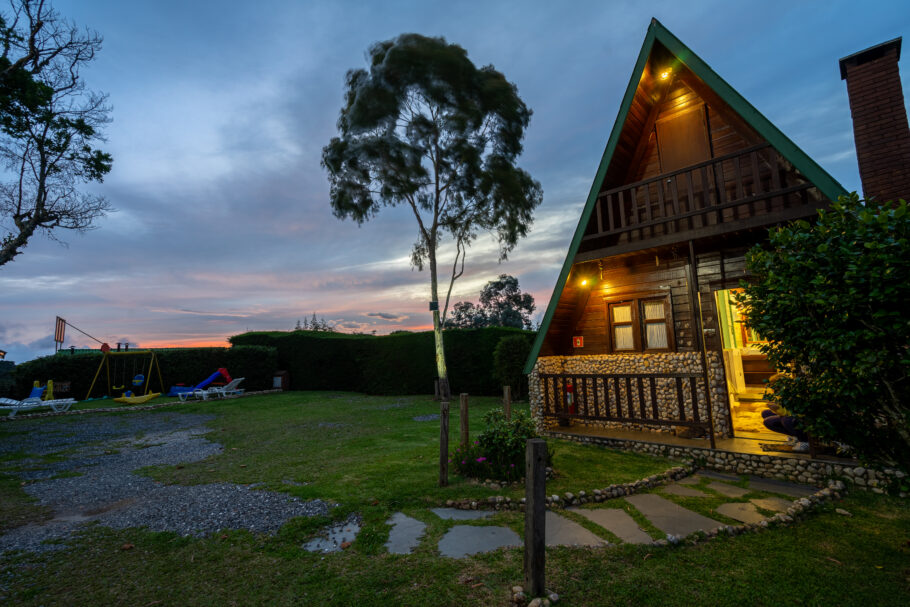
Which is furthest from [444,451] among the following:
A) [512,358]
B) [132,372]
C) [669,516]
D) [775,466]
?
[132,372]

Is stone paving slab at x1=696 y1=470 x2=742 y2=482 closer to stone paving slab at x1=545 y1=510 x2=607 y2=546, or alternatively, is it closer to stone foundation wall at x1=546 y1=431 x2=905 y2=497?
stone foundation wall at x1=546 y1=431 x2=905 y2=497

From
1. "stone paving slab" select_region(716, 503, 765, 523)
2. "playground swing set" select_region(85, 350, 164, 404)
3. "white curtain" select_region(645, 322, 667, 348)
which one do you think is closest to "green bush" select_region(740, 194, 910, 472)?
"stone paving slab" select_region(716, 503, 765, 523)

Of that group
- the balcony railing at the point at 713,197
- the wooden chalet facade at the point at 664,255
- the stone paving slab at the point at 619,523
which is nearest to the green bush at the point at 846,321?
the stone paving slab at the point at 619,523

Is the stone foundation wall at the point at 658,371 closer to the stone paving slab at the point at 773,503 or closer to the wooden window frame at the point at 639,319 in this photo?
the wooden window frame at the point at 639,319

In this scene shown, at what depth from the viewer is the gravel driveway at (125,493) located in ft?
15.2

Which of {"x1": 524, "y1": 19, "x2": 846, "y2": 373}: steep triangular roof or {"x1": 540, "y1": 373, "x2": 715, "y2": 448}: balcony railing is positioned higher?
{"x1": 524, "y1": 19, "x2": 846, "y2": 373}: steep triangular roof

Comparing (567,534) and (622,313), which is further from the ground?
(622,313)

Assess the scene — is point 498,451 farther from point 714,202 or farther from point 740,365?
point 740,365

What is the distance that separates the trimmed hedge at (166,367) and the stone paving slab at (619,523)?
22.5 meters

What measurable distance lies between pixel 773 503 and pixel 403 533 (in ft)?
16.0

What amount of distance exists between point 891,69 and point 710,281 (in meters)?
4.55

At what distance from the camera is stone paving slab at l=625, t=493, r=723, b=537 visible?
4211mm

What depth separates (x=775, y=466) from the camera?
606 centimetres

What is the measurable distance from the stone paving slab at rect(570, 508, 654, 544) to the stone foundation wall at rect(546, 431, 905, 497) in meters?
3.09
